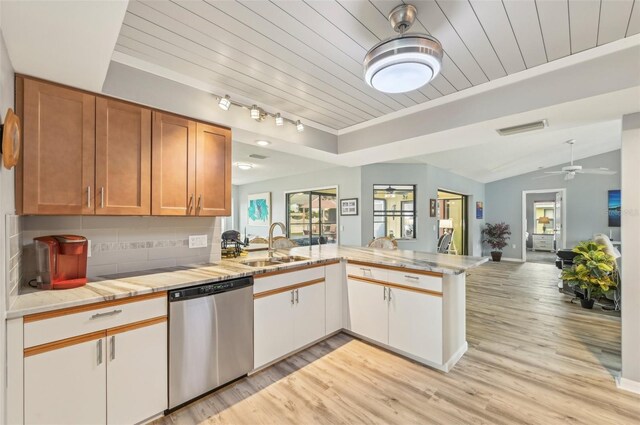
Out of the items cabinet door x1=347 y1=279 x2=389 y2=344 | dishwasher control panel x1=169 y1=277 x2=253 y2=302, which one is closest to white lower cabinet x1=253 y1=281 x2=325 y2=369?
dishwasher control panel x1=169 y1=277 x2=253 y2=302

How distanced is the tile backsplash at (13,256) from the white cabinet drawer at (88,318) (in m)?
0.17

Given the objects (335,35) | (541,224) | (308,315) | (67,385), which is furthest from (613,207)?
(67,385)

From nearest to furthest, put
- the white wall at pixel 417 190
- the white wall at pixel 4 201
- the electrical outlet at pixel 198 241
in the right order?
the white wall at pixel 4 201, the electrical outlet at pixel 198 241, the white wall at pixel 417 190

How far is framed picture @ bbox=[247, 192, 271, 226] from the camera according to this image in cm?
781

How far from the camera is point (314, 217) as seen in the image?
22.3ft

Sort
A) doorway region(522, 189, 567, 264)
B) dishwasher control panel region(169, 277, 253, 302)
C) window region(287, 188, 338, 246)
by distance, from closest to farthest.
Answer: dishwasher control panel region(169, 277, 253, 302) → window region(287, 188, 338, 246) → doorway region(522, 189, 567, 264)

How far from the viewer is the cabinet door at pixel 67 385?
138cm

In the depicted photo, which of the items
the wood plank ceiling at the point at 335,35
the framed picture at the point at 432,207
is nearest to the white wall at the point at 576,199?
the framed picture at the point at 432,207

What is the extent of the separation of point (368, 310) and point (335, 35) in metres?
2.40

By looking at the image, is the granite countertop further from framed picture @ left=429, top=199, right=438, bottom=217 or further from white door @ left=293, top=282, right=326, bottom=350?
framed picture @ left=429, top=199, right=438, bottom=217

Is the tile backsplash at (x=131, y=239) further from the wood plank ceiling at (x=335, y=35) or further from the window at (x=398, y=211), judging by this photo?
the window at (x=398, y=211)

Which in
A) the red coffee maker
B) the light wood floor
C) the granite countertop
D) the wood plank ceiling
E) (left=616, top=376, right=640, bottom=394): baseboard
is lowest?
the light wood floor

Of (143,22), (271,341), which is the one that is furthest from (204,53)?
(271,341)

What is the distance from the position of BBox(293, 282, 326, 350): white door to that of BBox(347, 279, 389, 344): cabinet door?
0.34 meters
